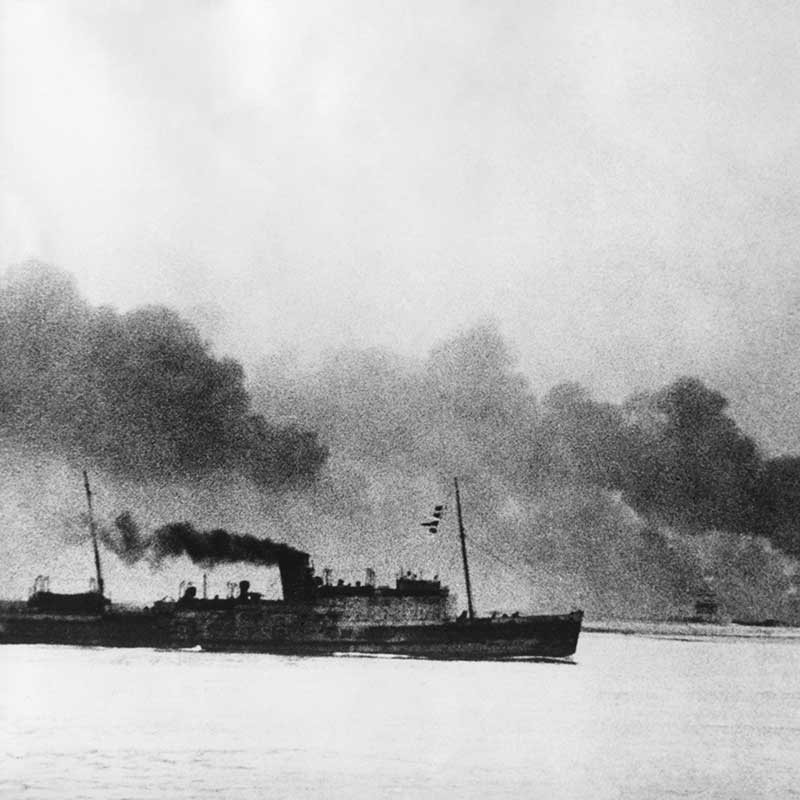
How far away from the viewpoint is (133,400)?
26.5 ft

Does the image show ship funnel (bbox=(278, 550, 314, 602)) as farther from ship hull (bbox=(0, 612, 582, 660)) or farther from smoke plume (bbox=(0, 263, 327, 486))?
ship hull (bbox=(0, 612, 582, 660))

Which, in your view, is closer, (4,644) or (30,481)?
(30,481)

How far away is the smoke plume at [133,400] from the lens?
7.68 metres

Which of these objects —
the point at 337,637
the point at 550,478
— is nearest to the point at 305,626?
the point at 337,637

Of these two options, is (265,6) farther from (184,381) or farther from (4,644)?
(4,644)

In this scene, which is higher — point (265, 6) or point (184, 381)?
point (265, 6)

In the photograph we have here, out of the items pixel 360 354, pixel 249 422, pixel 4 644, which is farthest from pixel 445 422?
pixel 4 644

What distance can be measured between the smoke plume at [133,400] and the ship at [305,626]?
251 centimetres

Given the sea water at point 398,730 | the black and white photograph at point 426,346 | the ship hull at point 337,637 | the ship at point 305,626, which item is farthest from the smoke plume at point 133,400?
the ship hull at point 337,637

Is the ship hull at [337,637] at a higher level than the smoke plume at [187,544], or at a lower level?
lower

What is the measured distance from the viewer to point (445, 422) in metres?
7.68

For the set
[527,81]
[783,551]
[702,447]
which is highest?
[527,81]

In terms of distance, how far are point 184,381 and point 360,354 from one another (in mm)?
1323

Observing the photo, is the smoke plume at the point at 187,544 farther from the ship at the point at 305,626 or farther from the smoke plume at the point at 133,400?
the ship at the point at 305,626
